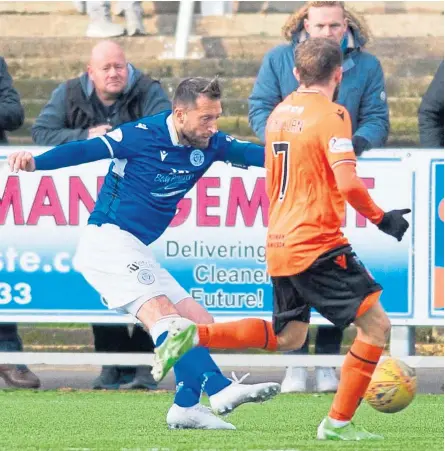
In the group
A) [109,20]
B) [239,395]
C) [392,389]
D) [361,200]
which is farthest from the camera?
[109,20]

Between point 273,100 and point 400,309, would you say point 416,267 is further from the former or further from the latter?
point 273,100

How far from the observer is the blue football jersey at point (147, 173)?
8648 mm

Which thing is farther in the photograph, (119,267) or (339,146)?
(119,267)

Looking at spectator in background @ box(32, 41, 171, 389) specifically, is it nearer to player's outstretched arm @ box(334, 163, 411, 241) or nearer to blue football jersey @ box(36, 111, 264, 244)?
blue football jersey @ box(36, 111, 264, 244)

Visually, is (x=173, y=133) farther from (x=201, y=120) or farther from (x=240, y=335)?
(x=240, y=335)

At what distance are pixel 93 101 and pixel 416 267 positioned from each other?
257cm

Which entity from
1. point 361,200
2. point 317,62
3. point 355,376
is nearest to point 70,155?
point 317,62

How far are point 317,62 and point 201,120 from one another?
879mm

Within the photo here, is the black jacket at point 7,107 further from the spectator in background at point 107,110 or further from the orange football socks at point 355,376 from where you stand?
the orange football socks at point 355,376

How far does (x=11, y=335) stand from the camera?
11.5 m

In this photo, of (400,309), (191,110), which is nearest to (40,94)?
(400,309)

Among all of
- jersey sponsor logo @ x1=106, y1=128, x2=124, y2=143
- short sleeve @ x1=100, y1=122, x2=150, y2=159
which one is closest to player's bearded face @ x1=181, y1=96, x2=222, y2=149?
short sleeve @ x1=100, y1=122, x2=150, y2=159

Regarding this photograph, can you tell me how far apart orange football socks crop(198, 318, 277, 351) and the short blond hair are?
4.19 feet

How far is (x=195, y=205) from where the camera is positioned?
1112 cm
